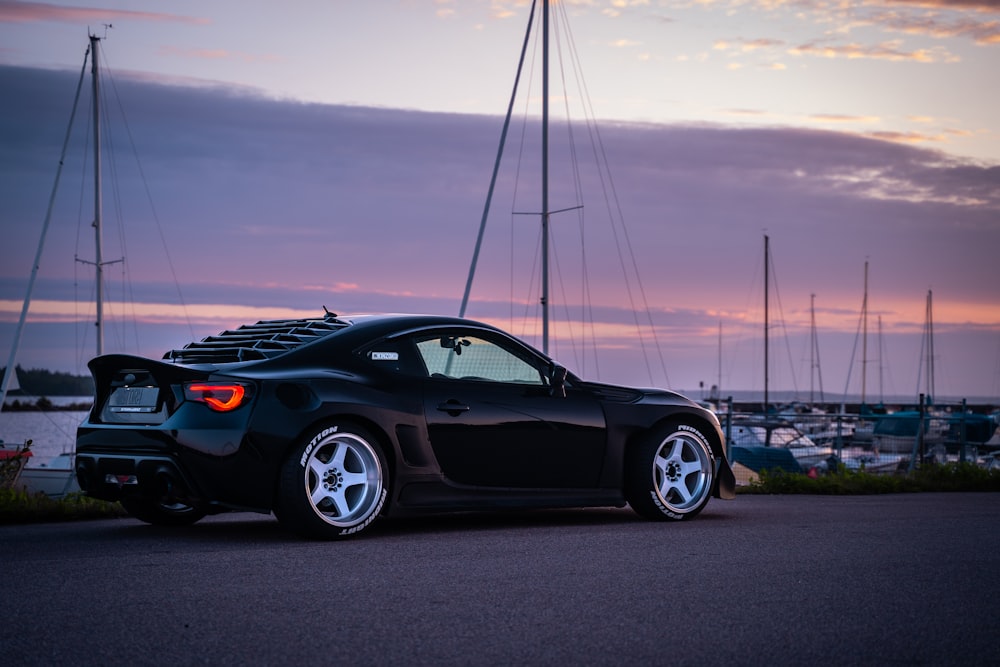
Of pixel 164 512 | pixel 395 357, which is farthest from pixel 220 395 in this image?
pixel 164 512

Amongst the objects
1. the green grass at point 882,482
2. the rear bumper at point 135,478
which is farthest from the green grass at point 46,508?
the green grass at point 882,482

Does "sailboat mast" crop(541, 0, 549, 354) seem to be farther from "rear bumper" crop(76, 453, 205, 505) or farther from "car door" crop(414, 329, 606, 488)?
"rear bumper" crop(76, 453, 205, 505)

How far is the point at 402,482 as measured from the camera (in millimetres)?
8266

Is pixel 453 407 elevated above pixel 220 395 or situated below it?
below

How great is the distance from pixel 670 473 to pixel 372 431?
266 centimetres

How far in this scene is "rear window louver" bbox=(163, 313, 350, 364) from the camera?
8.39 metres

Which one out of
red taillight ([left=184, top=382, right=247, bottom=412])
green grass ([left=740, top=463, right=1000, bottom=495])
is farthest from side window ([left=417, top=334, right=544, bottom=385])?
green grass ([left=740, top=463, right=1000, bottom=495])

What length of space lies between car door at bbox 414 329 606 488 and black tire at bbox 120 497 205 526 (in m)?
2.08

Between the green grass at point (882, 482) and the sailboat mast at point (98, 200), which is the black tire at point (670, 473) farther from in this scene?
the sailboat mast at point (98, 200)

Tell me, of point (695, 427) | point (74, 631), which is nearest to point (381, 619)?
point (74, 631)

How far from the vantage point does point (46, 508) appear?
999cm

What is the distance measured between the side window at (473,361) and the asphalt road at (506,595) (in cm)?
110

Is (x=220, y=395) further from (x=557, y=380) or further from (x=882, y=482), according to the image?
(x=882, y=482)

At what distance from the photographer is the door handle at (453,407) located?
853 centimetres
